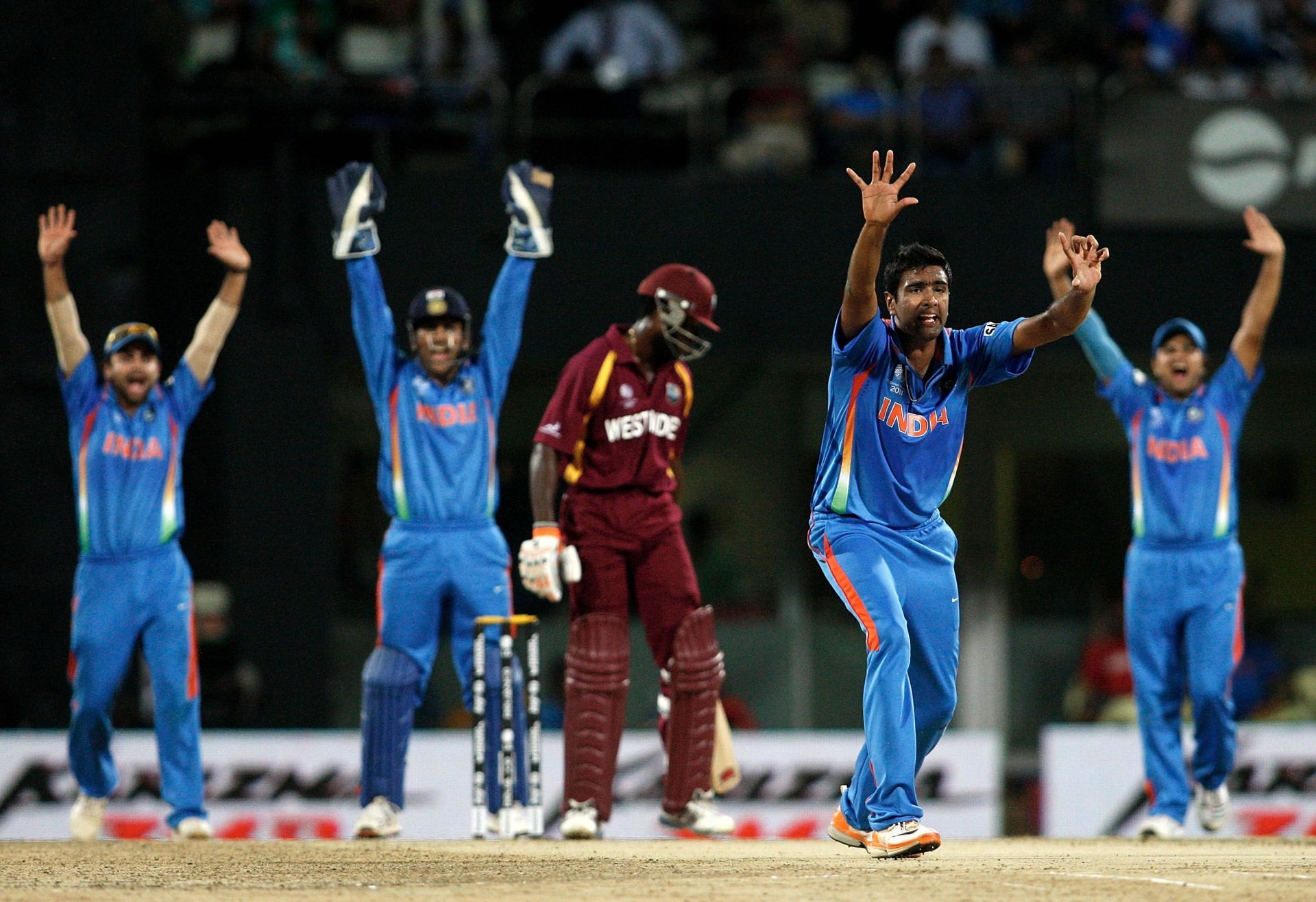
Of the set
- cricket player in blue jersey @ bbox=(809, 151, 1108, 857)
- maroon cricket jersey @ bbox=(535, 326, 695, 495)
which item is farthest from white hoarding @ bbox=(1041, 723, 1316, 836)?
cricket player in blue jersey @ bbox=(809, 151, 1108, 857)

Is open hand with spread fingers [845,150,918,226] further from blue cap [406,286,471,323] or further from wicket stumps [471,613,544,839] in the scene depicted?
blue cap [406,286,471,323]

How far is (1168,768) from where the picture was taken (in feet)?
27.9

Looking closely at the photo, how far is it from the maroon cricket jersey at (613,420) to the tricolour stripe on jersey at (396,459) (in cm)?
76

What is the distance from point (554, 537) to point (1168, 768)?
2990 millimetres

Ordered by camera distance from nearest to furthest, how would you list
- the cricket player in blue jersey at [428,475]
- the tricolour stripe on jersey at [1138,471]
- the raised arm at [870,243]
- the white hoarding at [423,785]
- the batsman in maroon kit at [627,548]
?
the raised arm at [870,243] → the batsman in maroon kit at [627,548] → the cricket player in blue jersey at [428,475] → the tricolour stripe on jersey at [1138,471] → the white hoarding at [423,785]

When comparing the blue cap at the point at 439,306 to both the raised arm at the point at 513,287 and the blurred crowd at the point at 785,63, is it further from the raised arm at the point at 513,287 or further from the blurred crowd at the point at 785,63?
the blurred crowd at the point at 785,63

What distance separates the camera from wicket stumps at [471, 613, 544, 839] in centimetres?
763

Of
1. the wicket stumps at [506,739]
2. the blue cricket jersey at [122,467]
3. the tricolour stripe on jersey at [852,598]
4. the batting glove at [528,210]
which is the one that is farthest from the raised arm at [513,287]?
the tricolour stripe on jersey at [852,598]

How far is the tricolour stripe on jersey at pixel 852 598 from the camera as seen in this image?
19.7ft

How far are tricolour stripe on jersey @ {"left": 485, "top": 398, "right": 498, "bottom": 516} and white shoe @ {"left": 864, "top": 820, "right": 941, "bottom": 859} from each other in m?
2.77

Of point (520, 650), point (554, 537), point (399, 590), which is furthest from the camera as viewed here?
point (520, 650)

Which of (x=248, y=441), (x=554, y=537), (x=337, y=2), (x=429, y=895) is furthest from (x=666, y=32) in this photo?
(x=429, y=895)

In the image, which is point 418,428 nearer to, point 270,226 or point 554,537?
point 554,537

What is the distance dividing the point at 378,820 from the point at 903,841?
2707 mm
